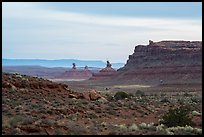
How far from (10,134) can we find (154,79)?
78566 mm

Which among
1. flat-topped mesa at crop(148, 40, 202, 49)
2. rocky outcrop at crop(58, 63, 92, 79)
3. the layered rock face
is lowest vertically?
rocky outcrop at crop(58, 63, 92, 79)

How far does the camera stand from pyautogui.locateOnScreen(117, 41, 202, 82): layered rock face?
84.9m

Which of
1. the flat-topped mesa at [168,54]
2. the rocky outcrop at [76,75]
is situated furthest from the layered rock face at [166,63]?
the rocky outcrop at [76,75]

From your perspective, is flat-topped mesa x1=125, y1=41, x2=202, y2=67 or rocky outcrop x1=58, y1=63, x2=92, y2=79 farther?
rocky outcrop x1=58, y1=63, x2=92, y2=79

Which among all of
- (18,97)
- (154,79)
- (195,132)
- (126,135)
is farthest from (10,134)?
(154,79)

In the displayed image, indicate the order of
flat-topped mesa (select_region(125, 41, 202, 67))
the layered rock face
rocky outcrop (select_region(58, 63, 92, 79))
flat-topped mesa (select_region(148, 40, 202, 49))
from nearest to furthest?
1. the layered rock face
2. flat-topped mesa (select_region(125, 41, 202, 67))
3. flat-topped mesa (select_region(148, 40, 202, 49))
4. rocky outcrop (select_region(58, 63, 92, 79))

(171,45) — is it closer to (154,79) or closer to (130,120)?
(154,79)

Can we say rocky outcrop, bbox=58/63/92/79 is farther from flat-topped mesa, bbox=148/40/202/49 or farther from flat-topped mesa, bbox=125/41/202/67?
flat-topped mesa, bbox=148/40/202/49

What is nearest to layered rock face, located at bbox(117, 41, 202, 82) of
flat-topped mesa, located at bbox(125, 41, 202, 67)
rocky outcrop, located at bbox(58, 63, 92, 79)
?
flat-topped mesa, located at bbox(125, 41, 202, 67)

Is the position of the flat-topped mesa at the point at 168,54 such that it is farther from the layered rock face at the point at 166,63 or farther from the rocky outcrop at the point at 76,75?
the rocky outcrop at the point at 76,75

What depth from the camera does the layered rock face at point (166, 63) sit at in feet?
278

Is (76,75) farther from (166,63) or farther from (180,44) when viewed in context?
(166,63)

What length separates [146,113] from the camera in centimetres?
2166

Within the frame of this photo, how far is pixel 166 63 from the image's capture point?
92438 millimetres
